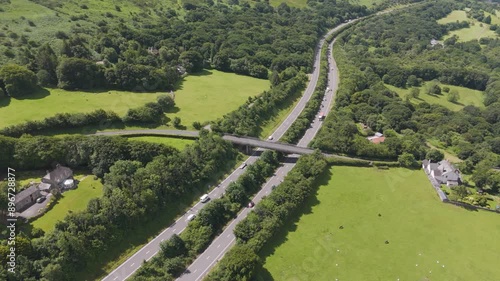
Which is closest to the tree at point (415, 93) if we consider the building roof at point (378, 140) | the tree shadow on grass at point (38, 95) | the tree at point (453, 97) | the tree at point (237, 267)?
the tree at point (453, 97)

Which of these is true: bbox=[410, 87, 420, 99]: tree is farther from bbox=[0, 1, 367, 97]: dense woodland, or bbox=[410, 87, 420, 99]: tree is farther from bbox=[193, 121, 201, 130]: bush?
bbox=[193, 121, 201, 130]: bush

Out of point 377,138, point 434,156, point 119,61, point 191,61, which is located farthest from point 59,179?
point 434,156

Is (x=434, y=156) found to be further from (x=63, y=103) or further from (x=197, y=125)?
(x=63, y=103)

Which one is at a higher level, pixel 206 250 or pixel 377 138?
pixel 377 138

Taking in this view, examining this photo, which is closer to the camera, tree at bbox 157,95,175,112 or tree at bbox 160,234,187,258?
tree at bbox 160,234,187,258

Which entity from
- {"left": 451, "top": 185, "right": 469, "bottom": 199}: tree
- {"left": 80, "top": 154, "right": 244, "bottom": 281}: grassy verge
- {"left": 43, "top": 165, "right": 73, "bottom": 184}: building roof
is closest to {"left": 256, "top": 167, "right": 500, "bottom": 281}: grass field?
{"left": 451, "top": 185, "right": 469, "bottom": 199}: tree
